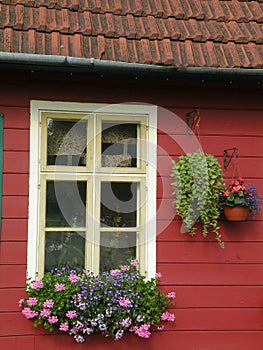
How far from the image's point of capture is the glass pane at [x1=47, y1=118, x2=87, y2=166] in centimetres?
459

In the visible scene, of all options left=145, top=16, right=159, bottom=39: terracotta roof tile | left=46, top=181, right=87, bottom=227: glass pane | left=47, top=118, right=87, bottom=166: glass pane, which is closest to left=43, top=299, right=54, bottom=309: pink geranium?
left=46, top=181, right=87, bottom=227: glass pane

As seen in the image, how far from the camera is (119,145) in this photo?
4703 millimetres

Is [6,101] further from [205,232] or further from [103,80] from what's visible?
[205,232]

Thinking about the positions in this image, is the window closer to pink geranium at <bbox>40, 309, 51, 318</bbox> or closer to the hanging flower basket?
pink geranium at <bbox>40, 309, 51, 318</bbox>

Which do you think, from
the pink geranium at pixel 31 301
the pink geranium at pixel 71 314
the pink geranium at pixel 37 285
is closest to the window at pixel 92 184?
the pink geranium at pixel 37 285

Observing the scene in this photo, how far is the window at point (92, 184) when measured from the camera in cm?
452

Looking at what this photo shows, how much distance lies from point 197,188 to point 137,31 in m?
1.34

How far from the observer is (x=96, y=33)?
447cm

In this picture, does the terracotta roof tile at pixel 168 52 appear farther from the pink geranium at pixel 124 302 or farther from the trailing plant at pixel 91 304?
the pink geranium at pixel 124 302

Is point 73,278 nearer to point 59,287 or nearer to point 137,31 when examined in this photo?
point 59,287

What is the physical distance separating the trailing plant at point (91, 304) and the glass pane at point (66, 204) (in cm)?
39

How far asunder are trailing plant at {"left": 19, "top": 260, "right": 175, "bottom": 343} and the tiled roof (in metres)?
1.70

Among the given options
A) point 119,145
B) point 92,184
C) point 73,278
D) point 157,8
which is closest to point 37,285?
point 73,278

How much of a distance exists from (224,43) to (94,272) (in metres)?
2.12
